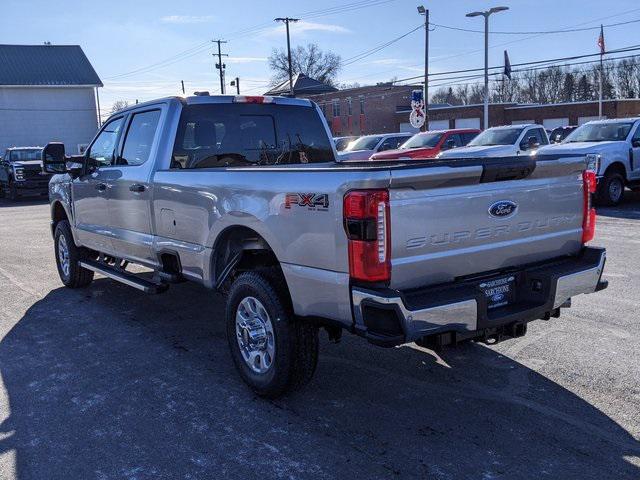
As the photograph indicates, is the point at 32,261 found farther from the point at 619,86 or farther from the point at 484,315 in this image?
the point at 619,86

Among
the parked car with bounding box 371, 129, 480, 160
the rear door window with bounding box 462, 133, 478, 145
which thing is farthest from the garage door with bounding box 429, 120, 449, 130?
the parked car with bounding box 371, 129, 480, 160

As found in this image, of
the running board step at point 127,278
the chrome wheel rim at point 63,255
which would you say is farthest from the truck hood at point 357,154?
the running board step at point 127,278

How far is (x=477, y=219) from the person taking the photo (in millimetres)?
3596

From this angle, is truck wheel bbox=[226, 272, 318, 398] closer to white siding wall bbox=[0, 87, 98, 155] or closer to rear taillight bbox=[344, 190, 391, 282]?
rear taillight bbox=[344, 190, 391, 282]

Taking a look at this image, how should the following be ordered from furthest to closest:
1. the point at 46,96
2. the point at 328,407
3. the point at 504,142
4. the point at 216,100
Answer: the point at 46,96 < the point at 504,142 < the point at 216,100 < the point at 328,407

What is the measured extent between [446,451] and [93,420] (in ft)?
7.26

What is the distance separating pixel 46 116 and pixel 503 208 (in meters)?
47.7

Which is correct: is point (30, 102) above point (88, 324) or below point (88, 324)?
above

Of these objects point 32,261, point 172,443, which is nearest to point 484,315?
point 172,443

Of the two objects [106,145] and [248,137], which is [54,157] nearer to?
[106,145]

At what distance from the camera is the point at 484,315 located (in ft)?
11.4

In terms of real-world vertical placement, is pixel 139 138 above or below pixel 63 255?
above

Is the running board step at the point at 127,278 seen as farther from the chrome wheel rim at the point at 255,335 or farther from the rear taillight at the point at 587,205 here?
the rear taillight at the point at 587,205

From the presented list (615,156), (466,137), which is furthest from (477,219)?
(466,137)
